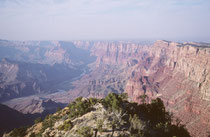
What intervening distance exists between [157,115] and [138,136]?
79.9 feet

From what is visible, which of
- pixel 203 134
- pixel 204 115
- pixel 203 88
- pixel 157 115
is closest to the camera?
pixel 157 115

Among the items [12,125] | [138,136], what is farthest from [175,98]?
[12,125]

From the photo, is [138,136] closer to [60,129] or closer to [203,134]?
[60,129]

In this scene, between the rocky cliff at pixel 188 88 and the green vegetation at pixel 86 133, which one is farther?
the rocky cliff at pixel 188 88

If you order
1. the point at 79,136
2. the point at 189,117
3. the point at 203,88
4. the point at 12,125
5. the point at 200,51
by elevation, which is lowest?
the point at 12,125

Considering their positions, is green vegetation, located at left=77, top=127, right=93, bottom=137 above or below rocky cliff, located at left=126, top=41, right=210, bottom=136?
above

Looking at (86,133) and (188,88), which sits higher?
(86,133)

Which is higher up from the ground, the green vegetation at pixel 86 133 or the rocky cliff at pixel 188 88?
the green vegetation at pixel 86 133

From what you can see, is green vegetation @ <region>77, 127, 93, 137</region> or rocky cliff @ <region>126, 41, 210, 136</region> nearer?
green vegetation @ <region>77, 127, 93, 137</region>

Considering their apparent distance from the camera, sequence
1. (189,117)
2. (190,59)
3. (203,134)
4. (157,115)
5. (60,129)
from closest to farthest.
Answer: (60,129) < (157,115) < (203,134) < (189,117) < (190,59)

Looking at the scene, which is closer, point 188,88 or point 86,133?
point 86,133

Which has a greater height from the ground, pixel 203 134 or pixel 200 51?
pixel 200 51

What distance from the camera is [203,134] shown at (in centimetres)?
6625

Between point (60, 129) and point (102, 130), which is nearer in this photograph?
point (102, 130)
